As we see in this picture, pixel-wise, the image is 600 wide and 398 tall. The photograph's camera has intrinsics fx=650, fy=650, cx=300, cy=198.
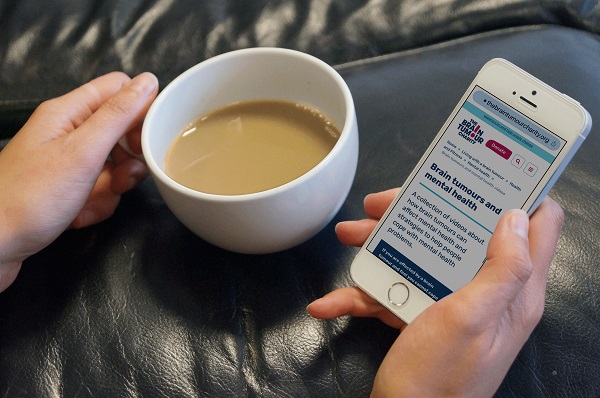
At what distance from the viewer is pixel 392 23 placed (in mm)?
862

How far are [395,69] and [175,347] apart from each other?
442 millimetres

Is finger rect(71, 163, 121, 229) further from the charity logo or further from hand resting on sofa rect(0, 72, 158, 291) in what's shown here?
the charity logo

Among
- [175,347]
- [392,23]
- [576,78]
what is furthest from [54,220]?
[576,78]

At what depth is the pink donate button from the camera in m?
0.55

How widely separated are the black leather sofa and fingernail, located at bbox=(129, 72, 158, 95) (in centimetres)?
11

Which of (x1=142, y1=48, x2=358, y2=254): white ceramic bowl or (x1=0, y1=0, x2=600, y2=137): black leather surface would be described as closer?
(x1=142, y1=48, x2=358, y2=254): white ceramic bowl

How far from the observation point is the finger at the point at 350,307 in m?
0.57

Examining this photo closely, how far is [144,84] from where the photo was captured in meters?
0.66

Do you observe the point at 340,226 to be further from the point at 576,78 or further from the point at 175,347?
the point at 576,78

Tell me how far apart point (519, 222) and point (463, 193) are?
0.32 ft

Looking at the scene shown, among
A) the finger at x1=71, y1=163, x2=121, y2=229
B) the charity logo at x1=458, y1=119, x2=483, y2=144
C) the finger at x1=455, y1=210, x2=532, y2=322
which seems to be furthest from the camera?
the finger at x1=71, y1=163, x2=121, y2=229

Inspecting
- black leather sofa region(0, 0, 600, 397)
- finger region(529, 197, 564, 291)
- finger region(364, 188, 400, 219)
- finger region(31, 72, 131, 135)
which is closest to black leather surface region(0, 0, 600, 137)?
black leather sofa region(0, 0, 600, 397)

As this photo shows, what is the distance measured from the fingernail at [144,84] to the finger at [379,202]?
0.80ft

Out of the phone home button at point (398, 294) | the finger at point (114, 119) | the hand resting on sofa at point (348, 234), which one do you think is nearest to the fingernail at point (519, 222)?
the hand resting on sofa at point (348, 234)
